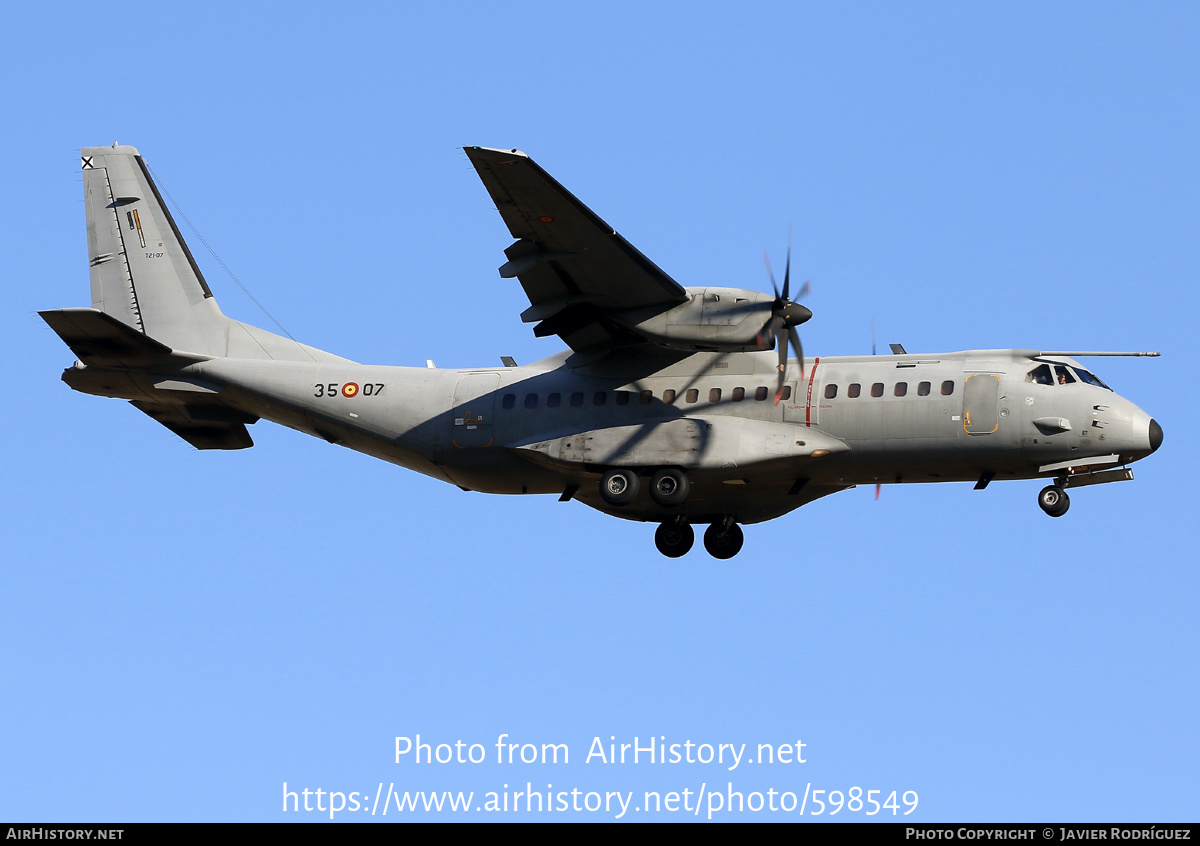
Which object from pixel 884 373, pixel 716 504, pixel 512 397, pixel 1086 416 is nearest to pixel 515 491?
pixel 512 397

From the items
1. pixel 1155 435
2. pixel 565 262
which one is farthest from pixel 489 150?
pixel 1155 435

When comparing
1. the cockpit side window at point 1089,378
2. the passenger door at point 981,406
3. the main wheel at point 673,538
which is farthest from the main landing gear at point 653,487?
the cockpit side window at point 1089,378

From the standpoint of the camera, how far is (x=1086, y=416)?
23.4 meters

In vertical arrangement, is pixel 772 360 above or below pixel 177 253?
below

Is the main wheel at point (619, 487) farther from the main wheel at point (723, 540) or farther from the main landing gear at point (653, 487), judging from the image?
the main wheel at point (723, 540)

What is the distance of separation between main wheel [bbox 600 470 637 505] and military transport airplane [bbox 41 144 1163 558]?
29 mm

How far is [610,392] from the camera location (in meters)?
25.6

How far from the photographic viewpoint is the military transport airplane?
77.0 ft


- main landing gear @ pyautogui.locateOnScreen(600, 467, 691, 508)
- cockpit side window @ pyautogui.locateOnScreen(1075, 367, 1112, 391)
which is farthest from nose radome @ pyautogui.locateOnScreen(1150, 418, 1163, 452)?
main landing gear @ pyautogui.locateOnScreen(600, 467, 691, 508)

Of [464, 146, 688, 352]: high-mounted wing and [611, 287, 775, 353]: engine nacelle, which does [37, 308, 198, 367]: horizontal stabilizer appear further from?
[611, 287, 775, 353]: engine nacelle

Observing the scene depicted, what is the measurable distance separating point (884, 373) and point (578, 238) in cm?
552

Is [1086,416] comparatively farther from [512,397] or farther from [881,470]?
[512,397]

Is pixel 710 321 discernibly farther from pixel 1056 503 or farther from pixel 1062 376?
pixel 1056 503
